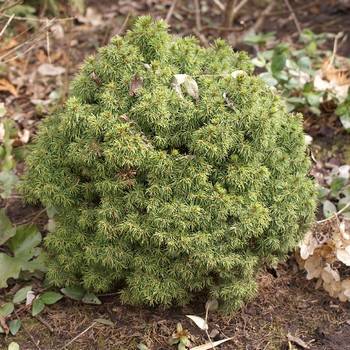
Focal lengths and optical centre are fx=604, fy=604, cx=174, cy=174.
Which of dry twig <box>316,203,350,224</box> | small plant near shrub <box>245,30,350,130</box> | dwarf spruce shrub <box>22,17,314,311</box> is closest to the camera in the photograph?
dwarf spruce shrub <box>22,17,314,311</box>

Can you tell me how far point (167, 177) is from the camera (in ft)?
7.24

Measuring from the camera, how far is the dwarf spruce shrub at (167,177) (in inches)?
86.4

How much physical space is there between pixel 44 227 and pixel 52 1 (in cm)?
207

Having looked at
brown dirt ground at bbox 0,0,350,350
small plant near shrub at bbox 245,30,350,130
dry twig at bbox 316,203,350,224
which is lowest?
brown dirt ground at bbox 0,0,350,350

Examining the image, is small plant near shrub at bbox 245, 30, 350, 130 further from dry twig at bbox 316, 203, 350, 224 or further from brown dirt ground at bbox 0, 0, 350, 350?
brown dirt ground at bbox 0, 0, 350, 350

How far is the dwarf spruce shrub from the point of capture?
2.19 m

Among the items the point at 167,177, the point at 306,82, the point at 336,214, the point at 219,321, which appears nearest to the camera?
the point at 167,177

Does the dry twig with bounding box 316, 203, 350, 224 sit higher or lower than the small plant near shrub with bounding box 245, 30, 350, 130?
lower

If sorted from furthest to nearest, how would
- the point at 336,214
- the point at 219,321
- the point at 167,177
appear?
the point at 336,214
the point at 219,321
the point at 167,177

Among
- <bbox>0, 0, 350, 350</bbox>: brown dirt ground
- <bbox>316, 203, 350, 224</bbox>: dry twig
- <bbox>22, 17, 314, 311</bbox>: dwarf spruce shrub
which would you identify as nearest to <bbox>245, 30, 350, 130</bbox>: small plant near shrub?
<bbox>316, 203, 350, 224</bbox>: dry twig

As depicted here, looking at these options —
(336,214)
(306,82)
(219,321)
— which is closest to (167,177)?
(219,321)

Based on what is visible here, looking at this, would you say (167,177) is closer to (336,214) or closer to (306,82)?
(336,214)

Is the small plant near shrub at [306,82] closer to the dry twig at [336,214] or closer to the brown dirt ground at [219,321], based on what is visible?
the dry twig at [336,214]

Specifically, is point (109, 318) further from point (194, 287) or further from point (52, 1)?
point (52, 1)
